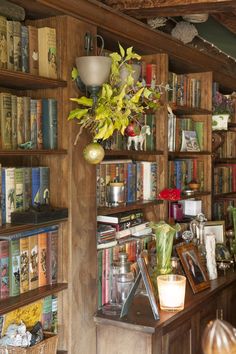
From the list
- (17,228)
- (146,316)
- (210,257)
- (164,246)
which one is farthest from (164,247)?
(17,228)

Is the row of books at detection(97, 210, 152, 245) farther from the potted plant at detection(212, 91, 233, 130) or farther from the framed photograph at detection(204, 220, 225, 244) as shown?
the potted plant at detection(212, 91, 233, 130)

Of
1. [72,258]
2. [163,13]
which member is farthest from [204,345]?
[163,13]

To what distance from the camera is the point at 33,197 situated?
234 cm

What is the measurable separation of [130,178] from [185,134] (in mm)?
832

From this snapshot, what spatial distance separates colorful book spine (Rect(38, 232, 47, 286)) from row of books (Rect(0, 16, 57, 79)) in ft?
2.42

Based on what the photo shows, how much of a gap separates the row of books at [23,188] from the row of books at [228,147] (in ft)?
7.92

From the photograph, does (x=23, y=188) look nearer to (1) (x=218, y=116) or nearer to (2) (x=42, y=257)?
(2) (x=42, y=257)

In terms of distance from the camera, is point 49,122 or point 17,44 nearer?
point 17,44

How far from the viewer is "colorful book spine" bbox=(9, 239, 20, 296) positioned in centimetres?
218

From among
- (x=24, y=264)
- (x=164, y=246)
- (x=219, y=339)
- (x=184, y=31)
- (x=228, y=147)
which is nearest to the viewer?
(x=219, y=339)

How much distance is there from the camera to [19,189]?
2.25m

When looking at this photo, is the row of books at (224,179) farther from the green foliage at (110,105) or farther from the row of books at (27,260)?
the row of books at (27,260)

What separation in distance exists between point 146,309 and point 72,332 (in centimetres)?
43

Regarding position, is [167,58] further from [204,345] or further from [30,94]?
[204,345]
